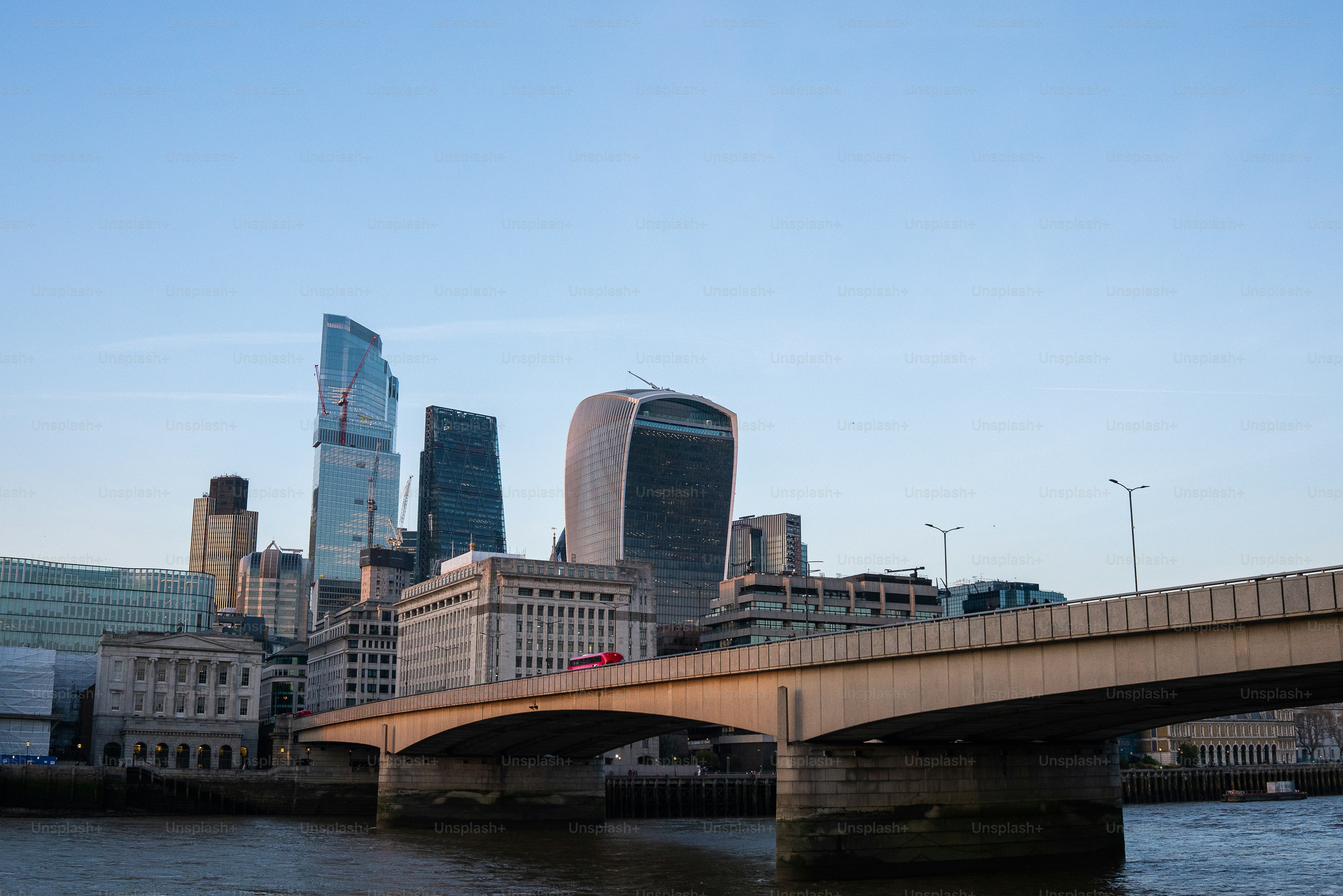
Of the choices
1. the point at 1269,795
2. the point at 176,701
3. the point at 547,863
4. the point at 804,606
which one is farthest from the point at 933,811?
the point at 804,606

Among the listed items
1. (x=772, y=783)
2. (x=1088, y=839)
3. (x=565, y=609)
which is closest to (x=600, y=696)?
(x=1088, y=839)

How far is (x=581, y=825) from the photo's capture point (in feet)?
276

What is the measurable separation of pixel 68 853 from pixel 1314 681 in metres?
54.2

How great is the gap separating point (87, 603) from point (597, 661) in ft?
347

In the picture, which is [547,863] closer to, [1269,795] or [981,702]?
[981,702]

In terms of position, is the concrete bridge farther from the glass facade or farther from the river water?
the glass facade

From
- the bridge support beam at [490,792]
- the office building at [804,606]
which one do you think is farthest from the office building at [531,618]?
the bridge support beam at [490,792]

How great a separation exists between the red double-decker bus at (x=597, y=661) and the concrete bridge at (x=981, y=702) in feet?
29.9

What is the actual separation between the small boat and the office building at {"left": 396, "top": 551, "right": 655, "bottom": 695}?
6706 cm

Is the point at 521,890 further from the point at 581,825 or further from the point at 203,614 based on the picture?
the point at 203,614

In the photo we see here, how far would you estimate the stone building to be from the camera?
428ft

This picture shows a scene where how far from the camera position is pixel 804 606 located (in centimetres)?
17312

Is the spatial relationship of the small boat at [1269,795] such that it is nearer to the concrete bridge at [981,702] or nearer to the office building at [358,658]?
the concrete bridge at [981,702]

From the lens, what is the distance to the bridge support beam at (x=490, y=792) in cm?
8444
